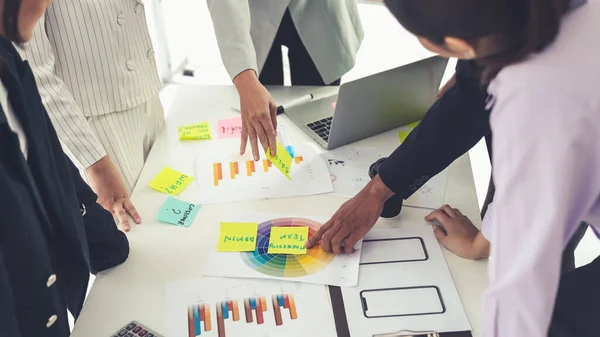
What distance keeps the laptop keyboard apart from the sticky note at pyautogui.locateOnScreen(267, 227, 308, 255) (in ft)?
1.17

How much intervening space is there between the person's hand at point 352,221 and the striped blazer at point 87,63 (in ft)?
1.77

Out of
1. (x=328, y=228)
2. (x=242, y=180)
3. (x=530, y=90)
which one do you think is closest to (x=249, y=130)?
(x=242, y=180)

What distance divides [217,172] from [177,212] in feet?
0.55

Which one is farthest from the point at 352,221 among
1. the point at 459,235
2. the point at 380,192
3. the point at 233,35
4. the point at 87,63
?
the point at 87,63

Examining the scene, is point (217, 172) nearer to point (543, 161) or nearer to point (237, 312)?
point (237, 312)

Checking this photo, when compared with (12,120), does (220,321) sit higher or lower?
lower

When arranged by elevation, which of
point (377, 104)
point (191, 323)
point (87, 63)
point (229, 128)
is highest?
point (87, 63)

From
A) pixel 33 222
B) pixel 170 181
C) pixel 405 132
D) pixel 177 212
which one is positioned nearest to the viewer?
pixel 33 222

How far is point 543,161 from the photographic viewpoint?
24.7 inches

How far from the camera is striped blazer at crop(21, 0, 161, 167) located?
1160 mm

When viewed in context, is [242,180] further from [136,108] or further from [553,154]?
[553,154]

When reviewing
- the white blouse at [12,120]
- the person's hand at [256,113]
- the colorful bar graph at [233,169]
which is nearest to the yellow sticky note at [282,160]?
the person's hand at [256,113]

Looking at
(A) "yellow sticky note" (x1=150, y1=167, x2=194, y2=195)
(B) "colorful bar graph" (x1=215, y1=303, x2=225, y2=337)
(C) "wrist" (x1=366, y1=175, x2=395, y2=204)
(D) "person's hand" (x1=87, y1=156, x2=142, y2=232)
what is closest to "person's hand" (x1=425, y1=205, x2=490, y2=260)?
(C) "wrist" (x1=366, y1=175, x2=395, y2=204)

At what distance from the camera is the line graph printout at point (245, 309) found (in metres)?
0.93
